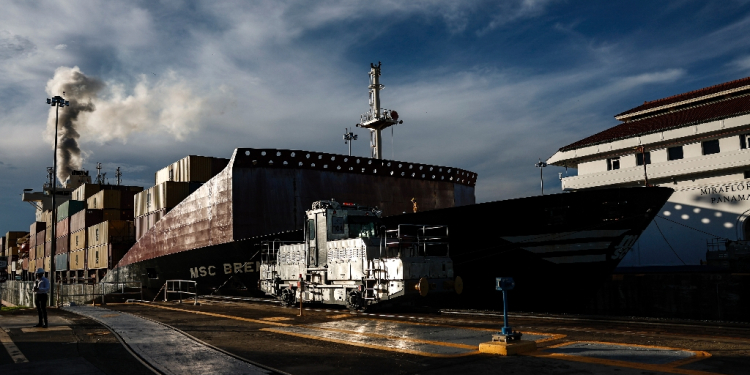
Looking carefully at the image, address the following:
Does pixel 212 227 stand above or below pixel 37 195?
below

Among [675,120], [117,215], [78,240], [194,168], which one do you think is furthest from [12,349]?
[78,240]

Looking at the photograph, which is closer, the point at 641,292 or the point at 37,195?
the point at 641,292

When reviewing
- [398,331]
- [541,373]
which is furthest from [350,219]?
[541,373]

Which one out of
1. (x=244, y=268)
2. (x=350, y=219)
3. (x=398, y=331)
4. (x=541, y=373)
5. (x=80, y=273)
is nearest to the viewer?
(x=541, y=373)

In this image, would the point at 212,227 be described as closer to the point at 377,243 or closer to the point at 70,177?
the point at 377,243

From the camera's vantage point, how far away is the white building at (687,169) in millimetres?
25141

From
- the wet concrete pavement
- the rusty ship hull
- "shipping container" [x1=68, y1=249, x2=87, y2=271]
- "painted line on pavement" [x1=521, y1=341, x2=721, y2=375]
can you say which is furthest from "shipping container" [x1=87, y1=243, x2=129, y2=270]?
"painted line on pavement" [x1=521, y1=341, x2=721, y2=375]

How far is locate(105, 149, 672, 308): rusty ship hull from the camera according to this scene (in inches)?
693

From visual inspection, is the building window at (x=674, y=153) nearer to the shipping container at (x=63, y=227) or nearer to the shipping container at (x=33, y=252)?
the shipping container at (x=63, y=227)

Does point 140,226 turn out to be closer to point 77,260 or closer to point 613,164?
point 77,260

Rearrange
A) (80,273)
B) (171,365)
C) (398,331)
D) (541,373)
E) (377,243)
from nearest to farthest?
(541,373) → (171,365) → (398,331) → (377,243) → (80,273)

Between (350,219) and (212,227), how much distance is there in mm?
12970

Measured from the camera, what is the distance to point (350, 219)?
17.8 meters

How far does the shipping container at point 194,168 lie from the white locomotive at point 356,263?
19.1m
